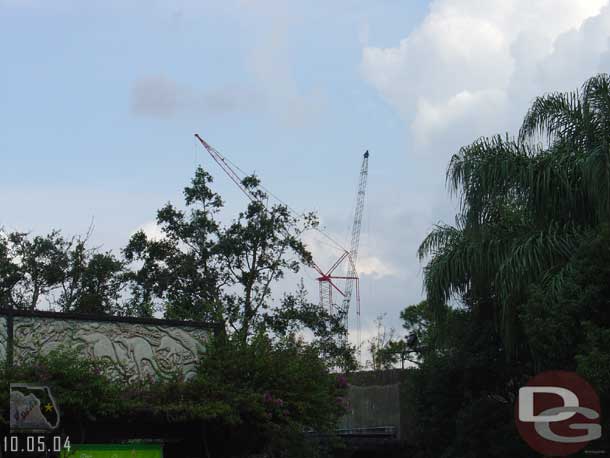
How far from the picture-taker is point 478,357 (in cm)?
2717

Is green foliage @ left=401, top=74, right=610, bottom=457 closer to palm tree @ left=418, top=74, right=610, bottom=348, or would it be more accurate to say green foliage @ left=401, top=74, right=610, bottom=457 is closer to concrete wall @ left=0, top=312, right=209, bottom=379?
palm tree @ left=418, top=74, right=610, bottom=348

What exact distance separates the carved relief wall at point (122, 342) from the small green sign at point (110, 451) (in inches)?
73.7

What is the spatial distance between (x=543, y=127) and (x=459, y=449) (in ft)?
31.6

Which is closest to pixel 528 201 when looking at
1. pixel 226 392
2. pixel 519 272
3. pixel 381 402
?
pixel 519 272

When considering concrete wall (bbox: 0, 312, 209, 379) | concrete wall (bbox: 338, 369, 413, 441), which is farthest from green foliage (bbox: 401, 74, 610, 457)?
concrete wall (bbox: 0, 312, 209, 379)

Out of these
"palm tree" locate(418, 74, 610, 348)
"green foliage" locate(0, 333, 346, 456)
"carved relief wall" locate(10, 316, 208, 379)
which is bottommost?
"green foliage" locate(0, 333, 346, 456)

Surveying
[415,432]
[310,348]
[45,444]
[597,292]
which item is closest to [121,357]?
[45,444]

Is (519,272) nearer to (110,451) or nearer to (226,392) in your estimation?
(226,392)

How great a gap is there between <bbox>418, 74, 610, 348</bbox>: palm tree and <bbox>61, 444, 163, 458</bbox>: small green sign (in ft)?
28.5

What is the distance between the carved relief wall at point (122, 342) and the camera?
1848 centimetres

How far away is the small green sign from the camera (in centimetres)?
1712

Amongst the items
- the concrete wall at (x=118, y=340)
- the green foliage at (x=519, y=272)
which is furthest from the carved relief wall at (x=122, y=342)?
the green foliage at (x=519, y=272)

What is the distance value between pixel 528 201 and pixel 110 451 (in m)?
11.0

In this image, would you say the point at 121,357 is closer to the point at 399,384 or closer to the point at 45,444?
the point at 45,444
